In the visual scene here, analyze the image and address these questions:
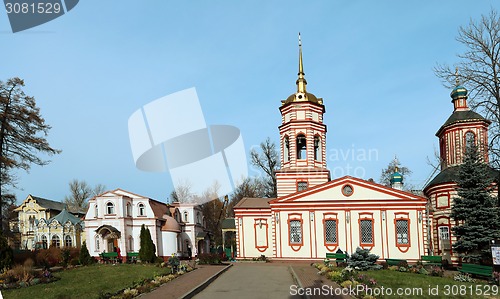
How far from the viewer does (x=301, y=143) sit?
116 feet

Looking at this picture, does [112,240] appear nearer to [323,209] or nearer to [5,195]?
[5,195]

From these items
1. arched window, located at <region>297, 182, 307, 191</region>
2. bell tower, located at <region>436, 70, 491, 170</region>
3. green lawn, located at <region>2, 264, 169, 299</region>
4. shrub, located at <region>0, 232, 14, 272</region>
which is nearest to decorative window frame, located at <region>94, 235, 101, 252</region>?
green lawn, located at <region>2, 264, 169, 299</region>

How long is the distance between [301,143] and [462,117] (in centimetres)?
1195

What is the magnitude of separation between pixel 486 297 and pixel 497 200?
464 inches

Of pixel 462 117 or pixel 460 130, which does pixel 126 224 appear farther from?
pixel 462 117

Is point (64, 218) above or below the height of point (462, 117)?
below

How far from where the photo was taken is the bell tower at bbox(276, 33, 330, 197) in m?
34.0

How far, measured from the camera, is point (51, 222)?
153 feet

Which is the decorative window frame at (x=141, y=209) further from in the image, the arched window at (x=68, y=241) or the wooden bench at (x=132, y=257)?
the arched window at (x=68, y=241)

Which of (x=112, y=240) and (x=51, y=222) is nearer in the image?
(x=112, y=240)

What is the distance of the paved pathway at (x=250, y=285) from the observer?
1549 cm

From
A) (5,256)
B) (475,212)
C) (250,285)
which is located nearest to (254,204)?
(475,212)

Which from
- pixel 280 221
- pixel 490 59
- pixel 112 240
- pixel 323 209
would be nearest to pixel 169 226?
pixel 112 240

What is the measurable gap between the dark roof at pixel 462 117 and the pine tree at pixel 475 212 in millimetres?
7628
